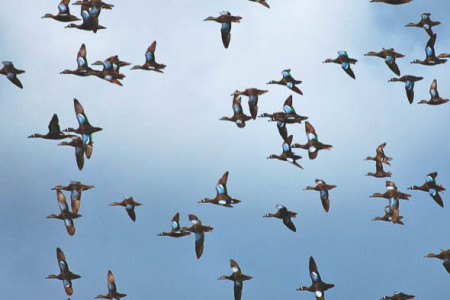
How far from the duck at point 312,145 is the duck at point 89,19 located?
69.6 ft

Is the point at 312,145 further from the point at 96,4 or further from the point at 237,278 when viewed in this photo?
the point at 96,4

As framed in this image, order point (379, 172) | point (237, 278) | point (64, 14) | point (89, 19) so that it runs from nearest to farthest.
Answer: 1. point (89, 19)
2. point (64, 14)
3. point (237, 278)
4. point (379, 172)

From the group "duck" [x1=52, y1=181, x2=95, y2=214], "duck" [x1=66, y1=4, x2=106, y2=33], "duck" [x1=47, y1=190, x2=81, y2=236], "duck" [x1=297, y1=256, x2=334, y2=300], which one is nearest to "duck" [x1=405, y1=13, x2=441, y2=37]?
"duck" [x1=297, y1=256, x2=334, y2=300]

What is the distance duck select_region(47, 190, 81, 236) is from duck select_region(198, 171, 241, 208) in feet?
39.2

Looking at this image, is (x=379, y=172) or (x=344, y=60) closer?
(x=344, y=60)

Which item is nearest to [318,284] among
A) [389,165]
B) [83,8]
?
[389,165]

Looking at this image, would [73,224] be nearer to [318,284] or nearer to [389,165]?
[318,284]

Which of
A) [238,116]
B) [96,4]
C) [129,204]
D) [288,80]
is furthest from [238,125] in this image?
[96,4]

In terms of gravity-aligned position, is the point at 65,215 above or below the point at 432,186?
below

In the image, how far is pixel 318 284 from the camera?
11306 centimetres

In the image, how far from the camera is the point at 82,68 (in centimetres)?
11325

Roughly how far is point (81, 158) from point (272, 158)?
1869 centimetres

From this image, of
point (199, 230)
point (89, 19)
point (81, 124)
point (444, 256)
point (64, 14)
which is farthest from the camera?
point (199, 230)

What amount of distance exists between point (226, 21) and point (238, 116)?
9.91 metres
